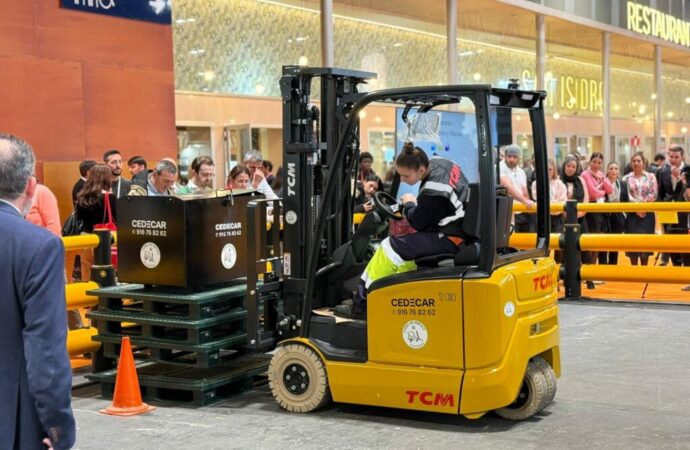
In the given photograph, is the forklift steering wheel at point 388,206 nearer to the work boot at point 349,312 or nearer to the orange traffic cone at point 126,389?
the work boot at point 349,312

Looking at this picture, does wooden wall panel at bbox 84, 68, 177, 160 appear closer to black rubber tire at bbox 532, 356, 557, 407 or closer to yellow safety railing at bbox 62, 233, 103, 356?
yellow safety railing at bbox 62, 233, 103, 356

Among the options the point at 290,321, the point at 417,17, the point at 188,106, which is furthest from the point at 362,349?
the point at 417,17

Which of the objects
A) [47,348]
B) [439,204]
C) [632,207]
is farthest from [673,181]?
[47,348]

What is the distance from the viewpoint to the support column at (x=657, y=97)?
103 ft

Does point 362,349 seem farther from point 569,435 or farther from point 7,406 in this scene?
point 7,406

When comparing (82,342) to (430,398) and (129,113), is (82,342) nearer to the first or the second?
(430,398)

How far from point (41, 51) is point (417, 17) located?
10122 mm

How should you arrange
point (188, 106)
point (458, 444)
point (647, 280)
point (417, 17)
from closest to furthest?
point (458, 444) → point (647, 280) → point (188, 106) → point (417, 17)

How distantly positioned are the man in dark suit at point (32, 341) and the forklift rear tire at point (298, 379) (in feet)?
11.9

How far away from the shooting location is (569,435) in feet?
19.9

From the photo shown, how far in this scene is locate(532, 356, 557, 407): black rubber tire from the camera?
21.2 ft

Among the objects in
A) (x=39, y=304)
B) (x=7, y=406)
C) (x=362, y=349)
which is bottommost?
(x=362, y=349)

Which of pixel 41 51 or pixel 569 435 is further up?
pixel 41 51

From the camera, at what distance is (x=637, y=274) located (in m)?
11.3
